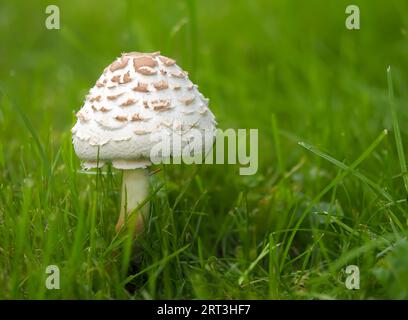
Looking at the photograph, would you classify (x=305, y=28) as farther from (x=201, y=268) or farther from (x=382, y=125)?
(x=201, y=268)

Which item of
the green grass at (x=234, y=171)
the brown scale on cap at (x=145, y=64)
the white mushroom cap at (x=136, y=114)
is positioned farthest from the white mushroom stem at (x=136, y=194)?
the brown scale on cap at (x=145, y=64)

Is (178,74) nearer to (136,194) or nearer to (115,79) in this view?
(115,79)

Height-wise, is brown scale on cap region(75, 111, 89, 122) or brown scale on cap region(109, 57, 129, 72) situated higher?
brown scale on cap region(109, 57, 129, 72)

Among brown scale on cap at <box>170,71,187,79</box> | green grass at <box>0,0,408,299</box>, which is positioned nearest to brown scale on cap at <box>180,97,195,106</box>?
brown scale on cap at <box>170,71,187,79</box>

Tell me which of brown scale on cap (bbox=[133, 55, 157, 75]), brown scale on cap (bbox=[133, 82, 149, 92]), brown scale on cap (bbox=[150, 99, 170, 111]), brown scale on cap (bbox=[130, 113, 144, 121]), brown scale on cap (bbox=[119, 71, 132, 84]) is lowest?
brown scale on cap (bbox=[130, 113, 144, 121])

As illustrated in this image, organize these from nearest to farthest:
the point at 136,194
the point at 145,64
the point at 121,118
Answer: the point at 121,118 < the point at 145,64 < the point at 136,194

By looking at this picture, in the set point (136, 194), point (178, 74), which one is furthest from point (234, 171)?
point (178, 74)

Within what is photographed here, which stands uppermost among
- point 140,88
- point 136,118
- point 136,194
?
point 140,88

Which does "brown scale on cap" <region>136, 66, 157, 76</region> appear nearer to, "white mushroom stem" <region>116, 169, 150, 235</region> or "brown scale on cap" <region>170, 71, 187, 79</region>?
"brown scale on cap" <region>170, 71, 187, 79</region>
